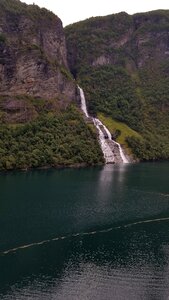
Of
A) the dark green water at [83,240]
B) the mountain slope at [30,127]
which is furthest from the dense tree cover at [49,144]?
the dark green water at [83,240]

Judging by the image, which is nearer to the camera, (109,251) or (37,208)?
(109,251)

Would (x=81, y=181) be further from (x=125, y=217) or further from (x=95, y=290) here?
(x=95, y=290)

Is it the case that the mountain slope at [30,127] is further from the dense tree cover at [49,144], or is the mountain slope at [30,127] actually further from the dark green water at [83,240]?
the dark green water at [83,240]

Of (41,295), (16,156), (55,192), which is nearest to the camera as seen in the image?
(41,295)

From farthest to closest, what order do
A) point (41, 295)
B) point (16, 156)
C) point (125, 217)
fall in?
point (16, 156)
point (125, 217)
point (41, 295)

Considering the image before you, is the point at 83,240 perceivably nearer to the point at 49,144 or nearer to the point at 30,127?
the point at 49,144

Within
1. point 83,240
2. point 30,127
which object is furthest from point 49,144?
point 83,240

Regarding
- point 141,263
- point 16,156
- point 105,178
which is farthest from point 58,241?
point 16,156
